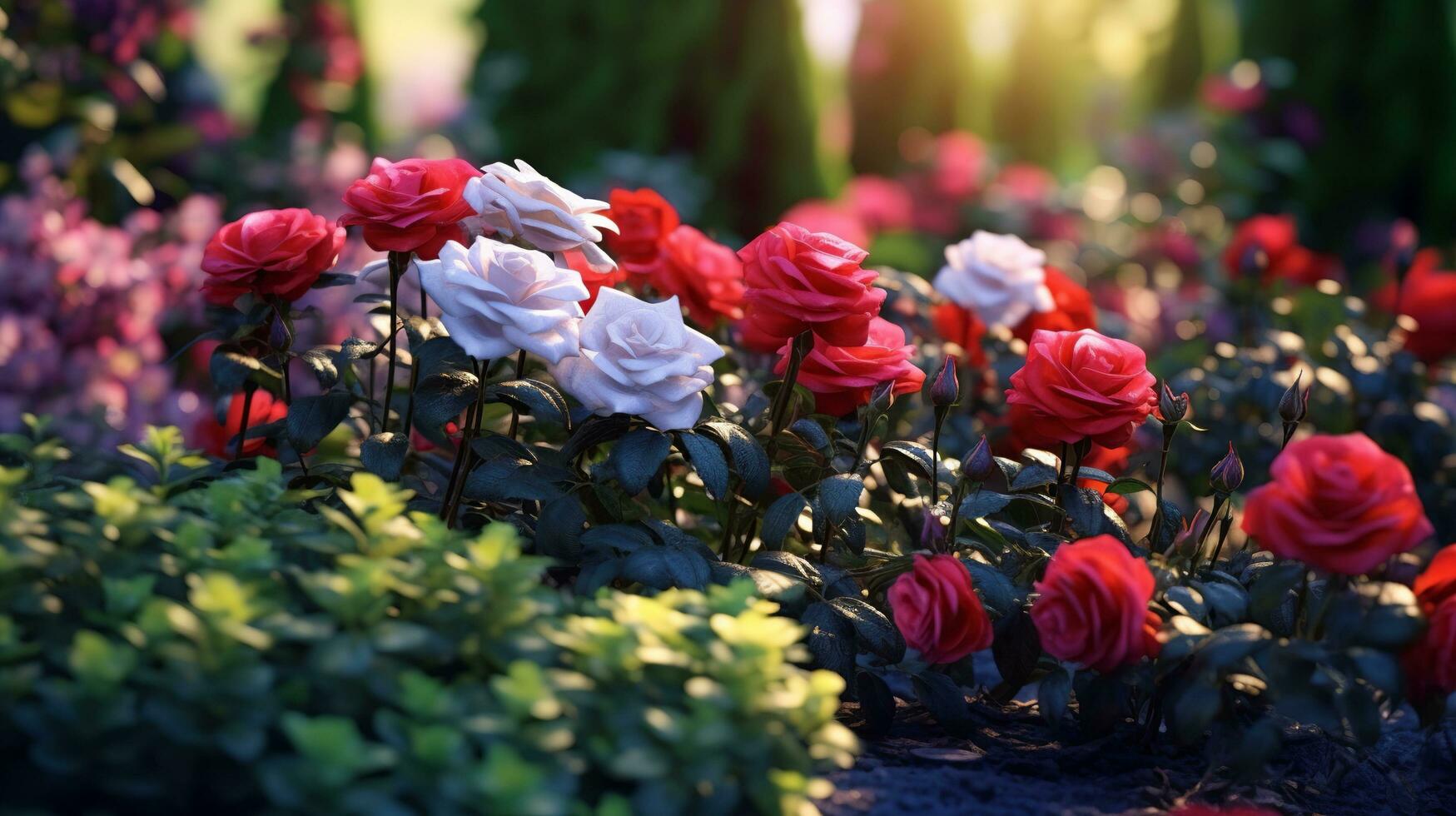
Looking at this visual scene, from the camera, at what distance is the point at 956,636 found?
1.44m

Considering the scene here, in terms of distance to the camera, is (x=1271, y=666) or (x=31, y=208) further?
(x=31, y=208)

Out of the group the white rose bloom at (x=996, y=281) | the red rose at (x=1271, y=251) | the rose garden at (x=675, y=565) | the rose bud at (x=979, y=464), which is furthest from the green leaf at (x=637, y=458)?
the red rose at (x=1271, y=251)

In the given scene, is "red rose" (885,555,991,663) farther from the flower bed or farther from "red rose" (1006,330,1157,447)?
"red rose" (1006,330,1157,447)

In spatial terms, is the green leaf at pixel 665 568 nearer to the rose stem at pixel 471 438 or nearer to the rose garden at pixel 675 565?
the rose garden at pixel 675 565

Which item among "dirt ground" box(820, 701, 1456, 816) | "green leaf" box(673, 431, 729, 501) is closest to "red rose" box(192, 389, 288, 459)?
"green leaf" box(673, 431, 729, 501)

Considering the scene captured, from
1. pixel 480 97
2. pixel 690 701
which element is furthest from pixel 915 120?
pixel 690 701

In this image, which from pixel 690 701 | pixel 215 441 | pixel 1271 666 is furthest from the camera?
pixel 215 441

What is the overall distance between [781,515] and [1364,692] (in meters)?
0.68

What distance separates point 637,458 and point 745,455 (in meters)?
0.15

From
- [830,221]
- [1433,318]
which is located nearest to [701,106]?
[830,221]

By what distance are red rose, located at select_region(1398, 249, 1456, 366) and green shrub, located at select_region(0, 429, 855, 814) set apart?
2132 millimetres

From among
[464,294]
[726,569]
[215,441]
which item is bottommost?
[215,441]

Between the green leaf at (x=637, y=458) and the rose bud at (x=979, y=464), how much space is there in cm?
36

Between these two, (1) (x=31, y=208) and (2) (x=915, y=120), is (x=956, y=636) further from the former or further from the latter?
(2) (x=915, y=120)
